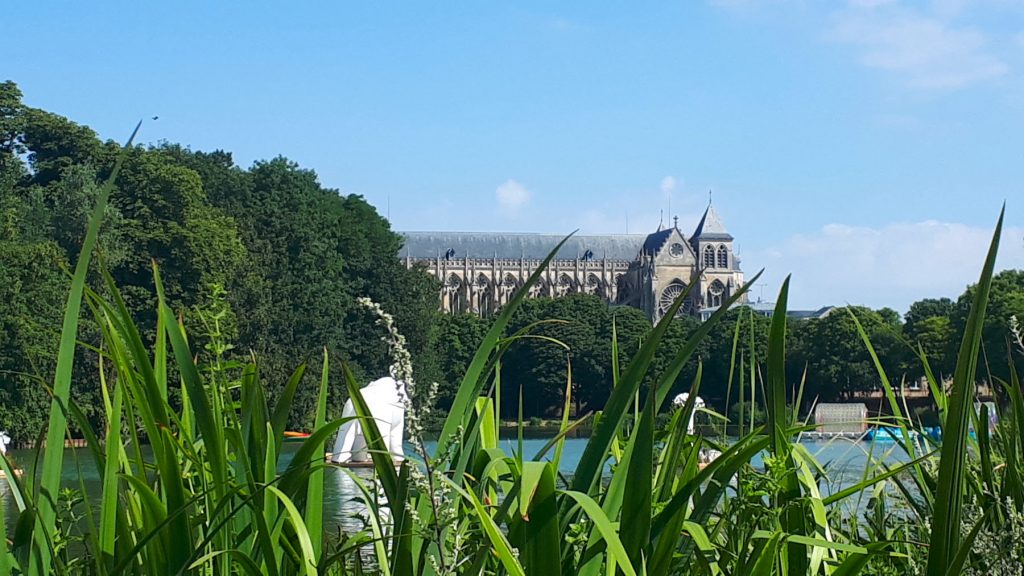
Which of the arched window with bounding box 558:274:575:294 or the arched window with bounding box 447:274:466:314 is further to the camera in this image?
the arched window with bounding box 558:274:575:294

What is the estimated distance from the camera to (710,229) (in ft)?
370

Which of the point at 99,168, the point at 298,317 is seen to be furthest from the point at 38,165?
the point at 298,317

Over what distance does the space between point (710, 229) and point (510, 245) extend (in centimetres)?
1551

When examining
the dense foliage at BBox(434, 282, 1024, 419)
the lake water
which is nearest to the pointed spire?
the dense foliage at BBox(434, 282, 1024, 419)

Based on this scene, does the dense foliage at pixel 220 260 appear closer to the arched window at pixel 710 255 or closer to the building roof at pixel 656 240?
the arched window at pixel 710 255

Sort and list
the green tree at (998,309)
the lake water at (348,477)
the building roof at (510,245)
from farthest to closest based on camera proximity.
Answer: the building roof at (510,245), the green tree at (998,309), the lake water at (348,477)

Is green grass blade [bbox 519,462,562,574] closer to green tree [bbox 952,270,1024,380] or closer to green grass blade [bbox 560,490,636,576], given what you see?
green grass blade [bbox 560,490,636,576]

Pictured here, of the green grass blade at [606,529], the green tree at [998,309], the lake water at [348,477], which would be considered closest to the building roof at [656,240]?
the green tree at [998,309]

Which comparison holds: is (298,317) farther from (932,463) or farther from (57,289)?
(932,463)

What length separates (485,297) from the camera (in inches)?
4432

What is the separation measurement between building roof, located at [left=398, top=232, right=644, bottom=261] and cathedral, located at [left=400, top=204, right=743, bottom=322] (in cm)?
8

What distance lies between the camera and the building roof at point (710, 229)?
4417 inches

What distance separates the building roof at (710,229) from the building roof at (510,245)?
658cm

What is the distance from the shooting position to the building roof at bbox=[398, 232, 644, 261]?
113062 mm
